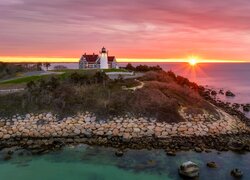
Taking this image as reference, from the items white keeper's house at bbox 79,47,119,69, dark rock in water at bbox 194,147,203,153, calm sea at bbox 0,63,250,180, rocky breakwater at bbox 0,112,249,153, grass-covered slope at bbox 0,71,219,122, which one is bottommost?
calm sea at bbox 0,63,250,180

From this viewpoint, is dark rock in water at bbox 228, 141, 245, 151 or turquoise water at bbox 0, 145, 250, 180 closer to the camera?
turquoise water at bbox 0, 145, 250, 180

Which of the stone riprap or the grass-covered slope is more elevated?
the grass-covered slope

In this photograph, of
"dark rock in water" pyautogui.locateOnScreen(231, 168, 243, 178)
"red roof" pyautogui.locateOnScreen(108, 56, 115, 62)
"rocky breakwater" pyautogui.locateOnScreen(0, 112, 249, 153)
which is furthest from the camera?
"red roof" pyautogui.locateOnScreen(108, 56, 115, 62)

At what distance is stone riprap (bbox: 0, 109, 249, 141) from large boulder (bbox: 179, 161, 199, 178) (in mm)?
8197

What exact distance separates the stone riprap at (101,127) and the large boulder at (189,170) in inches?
323

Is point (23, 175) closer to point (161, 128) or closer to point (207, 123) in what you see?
point (161, 128)

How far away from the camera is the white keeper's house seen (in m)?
65.9

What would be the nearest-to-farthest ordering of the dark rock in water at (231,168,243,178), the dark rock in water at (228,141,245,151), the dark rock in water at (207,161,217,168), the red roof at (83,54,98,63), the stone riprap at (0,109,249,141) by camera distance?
the dark rock in water at (231,168,243,178) < the dark rock in water at (207,161,217,168) < the dark rock in water at (228,141,245,151) < the stone riprap at (0,109,249,141) < the red roof at (83,54,98,63)

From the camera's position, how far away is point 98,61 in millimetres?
68438

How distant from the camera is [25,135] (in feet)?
102

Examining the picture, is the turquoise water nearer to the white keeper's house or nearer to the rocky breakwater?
the rocky breakwater

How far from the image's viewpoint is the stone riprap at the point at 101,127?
1240 inches

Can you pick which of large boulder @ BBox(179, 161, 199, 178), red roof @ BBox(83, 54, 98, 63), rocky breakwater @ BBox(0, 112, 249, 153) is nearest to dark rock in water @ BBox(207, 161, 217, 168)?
large boulder @ BBox(179, 161, 199, 178)

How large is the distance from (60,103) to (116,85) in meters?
8.58
